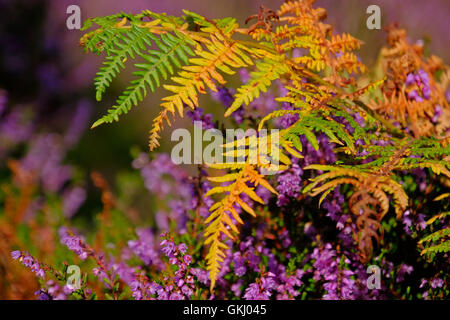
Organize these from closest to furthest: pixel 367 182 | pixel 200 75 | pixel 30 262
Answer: pixel 367 182, pixel 200 75, pixel 30 262

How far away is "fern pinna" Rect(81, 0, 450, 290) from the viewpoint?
843 mm

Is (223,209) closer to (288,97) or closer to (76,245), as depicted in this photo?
(288,97)

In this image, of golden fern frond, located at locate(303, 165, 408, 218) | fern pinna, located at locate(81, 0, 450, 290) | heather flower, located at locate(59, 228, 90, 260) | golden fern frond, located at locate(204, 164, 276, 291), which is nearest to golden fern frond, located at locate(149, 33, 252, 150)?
fern pinna, located at locate(81, 0, 450, 290)

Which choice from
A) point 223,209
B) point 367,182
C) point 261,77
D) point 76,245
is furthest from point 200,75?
point 76,245

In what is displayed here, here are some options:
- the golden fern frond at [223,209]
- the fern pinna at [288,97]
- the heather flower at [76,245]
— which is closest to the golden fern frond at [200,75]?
the fern pinna at [288,97]

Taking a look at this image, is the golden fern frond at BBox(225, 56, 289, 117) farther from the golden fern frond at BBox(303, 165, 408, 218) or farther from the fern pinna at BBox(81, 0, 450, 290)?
the golden fern frond at BBox(303, 165, 408, 218)

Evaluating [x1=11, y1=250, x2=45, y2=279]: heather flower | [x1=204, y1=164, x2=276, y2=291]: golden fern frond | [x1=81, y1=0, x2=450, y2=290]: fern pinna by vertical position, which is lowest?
[x1=11, y1=250, x2=45, y2=279]: heather flower

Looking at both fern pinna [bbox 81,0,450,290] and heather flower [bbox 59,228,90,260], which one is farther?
heather flower [bbox 59,228,90,260]

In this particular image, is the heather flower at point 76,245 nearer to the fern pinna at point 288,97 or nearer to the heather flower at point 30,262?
the heather flower at point 30,262

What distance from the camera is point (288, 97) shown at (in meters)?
1.02

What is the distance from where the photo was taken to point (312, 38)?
1.28m
